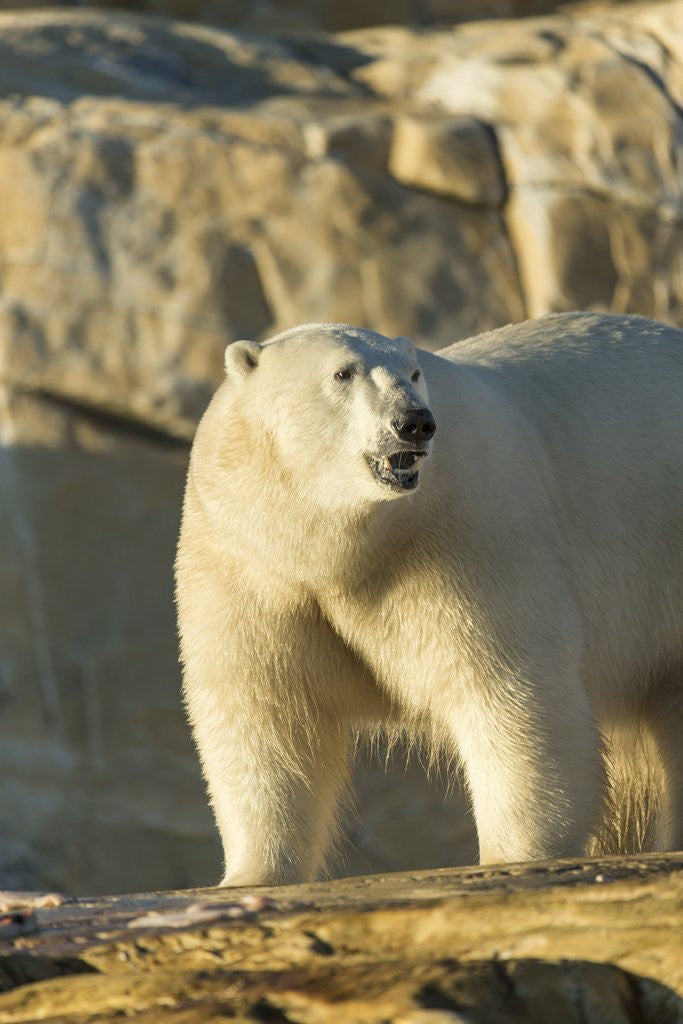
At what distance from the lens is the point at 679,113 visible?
9.77 meters

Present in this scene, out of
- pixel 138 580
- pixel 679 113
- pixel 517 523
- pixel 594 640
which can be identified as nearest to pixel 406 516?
pixel 517 523

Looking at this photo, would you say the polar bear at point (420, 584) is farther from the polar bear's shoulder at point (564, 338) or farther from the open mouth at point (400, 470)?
the polar bear's shoulder at point (564, 338)

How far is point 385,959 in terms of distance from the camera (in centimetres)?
266

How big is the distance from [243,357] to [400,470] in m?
0.60

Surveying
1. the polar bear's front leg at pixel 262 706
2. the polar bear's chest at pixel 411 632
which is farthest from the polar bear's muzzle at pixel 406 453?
the polar bear's front leg at pixel 262 706

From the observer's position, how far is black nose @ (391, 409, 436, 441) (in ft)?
11.3

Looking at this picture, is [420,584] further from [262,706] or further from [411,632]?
[262,706]

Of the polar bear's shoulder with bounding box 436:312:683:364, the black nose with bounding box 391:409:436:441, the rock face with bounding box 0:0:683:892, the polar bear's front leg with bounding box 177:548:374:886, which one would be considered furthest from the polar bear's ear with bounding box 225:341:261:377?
the rock face with bounding box 0:0:683:892

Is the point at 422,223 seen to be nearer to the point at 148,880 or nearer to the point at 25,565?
the point at 25,565

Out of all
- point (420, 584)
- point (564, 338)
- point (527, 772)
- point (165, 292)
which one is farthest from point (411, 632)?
point (165, 292)

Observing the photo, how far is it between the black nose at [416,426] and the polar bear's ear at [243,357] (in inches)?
22.5

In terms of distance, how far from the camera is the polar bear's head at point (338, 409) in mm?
3498

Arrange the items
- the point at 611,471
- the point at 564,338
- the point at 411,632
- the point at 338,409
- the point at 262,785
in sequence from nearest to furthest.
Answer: the point at 338,409
the point at 411,632
the point at 262,785
the point at 611,471
the point at 564,338

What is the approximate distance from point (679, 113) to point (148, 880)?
5.29 m
